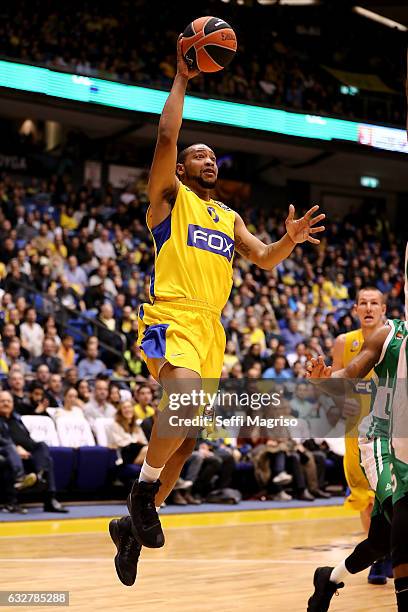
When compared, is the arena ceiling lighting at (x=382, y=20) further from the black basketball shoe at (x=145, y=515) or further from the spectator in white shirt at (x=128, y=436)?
the black basketball shoe at (x=145, y=515)

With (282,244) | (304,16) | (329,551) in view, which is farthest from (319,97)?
(282,244)

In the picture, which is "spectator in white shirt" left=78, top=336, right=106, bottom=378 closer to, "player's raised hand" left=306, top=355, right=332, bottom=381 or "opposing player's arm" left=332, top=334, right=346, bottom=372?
"opposing player's arm" left=332, top=334, right=346, bottom=372

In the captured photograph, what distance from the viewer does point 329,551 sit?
8984mm

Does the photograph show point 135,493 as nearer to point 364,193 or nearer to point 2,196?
point 2,196

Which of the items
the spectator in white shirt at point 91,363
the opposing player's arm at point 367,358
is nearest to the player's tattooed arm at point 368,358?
the opposing player's arm at point 367,358

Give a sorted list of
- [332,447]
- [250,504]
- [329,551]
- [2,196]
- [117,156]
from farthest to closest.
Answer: [117,156] → [2,196] → [332,447] → [250,504] → [329,551]

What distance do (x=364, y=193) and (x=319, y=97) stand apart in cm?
394

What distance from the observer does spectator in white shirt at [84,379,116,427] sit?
468 inches

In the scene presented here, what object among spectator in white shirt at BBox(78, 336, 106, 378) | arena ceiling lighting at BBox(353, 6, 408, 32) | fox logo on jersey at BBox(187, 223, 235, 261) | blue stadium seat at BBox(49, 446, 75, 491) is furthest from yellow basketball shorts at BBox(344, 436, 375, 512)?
arena ceiling lighting at BBox(353, 6, 408, 32)

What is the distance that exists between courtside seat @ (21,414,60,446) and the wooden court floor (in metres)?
1.34

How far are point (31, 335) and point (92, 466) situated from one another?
2.38 meters

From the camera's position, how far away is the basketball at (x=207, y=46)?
5.20m

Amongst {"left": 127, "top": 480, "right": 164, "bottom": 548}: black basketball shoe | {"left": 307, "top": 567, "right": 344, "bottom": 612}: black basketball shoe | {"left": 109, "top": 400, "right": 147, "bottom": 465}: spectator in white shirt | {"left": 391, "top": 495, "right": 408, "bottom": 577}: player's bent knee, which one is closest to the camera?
{"left": 391, "top": 495, "right": 408, "bottom": 577}: player's bent knee

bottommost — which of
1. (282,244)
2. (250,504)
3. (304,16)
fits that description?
(250,504)
